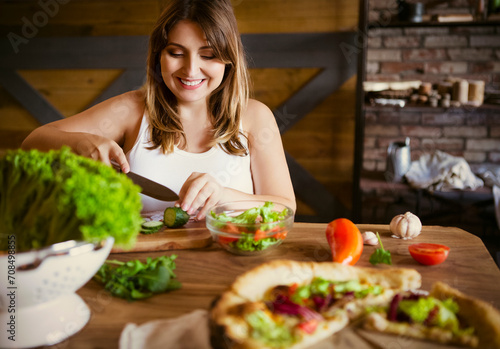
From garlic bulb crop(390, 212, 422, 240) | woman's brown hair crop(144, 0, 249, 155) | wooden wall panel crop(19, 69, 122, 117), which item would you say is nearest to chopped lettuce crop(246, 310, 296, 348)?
garlic bulb crop(390, 212, 422, 240)

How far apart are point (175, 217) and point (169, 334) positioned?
617 millimetres

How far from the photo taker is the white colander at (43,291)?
0.74 meters

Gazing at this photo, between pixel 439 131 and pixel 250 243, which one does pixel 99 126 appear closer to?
pixel 250 243

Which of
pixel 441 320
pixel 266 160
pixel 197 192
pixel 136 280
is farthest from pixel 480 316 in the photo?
pixel 266 160

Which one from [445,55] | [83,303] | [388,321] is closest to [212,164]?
[83,303]

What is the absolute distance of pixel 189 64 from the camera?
5.78 feet

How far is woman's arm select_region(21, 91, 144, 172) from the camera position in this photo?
1.82 m

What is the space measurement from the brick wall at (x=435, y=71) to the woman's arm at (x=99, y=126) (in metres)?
2.22

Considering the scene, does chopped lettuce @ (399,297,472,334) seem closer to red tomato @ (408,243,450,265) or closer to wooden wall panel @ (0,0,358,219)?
red tomato @ (408,243,450,265)

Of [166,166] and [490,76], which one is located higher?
[490,76]

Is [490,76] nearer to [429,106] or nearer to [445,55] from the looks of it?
[445,55]

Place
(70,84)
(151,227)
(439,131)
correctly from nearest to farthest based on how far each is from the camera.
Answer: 1. (151,227)
2. (439,131)
3. (70,84)

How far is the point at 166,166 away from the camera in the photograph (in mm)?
2020

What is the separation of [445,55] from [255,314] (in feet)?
12.2
